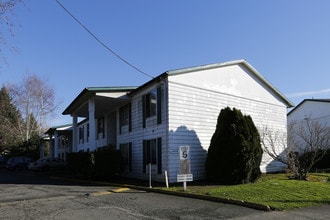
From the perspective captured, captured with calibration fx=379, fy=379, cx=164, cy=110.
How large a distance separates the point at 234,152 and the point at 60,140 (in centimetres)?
3908

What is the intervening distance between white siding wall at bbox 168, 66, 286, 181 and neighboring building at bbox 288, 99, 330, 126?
1526 centimetres

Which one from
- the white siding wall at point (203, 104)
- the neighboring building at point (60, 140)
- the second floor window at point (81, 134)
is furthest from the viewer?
the neighboring building at point (60, 140)

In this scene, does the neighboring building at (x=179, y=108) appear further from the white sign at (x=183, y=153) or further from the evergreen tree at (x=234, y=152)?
the white sign at (x=183, y=153)

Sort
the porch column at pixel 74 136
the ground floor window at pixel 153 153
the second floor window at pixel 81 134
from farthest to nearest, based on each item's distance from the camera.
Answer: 1. the second floor window at pixel 81 134
2. the porch column at pixel 74 136
3. the ground floor window at pixel 153 153

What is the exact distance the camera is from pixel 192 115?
62.6 ft

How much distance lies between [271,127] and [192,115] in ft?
24.3

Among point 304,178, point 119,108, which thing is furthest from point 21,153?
point 304,178

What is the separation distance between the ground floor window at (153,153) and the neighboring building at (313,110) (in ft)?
69.6

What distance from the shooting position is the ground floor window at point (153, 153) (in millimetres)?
18672

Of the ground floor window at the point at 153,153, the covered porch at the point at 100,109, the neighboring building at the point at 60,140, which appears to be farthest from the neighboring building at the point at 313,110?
the neighboring building at the point at 60,140

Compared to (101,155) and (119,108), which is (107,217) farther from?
(119,108)

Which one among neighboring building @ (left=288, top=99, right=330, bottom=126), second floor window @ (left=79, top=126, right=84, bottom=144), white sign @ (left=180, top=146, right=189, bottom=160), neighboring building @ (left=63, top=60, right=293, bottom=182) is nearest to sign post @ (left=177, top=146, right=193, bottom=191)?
white sign @ (left=180, top=146, right=189, bottom=160)

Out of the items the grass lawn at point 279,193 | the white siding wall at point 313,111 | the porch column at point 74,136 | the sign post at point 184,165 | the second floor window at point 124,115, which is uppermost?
the white siding wall at point 313,111

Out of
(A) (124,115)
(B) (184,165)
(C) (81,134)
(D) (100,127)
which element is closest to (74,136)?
(D) (100,127)
